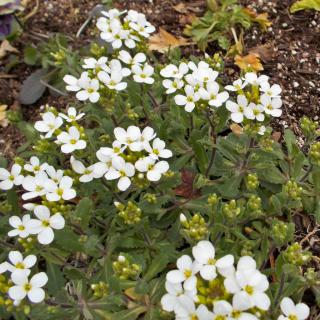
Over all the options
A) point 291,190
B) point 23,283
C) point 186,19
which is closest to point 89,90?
point 23,283

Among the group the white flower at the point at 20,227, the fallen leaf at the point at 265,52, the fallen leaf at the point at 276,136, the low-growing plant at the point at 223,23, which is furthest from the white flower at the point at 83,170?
the fallen leaf at the point at 265,52

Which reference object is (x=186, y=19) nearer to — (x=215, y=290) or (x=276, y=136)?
(x=276, y=136)

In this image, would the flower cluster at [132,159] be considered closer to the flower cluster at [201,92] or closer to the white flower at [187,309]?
the flower cluster at [201,92]

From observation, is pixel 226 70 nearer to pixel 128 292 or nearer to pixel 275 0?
pixel 275 0

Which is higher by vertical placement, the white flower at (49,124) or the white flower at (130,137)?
the white flower at (130,137)

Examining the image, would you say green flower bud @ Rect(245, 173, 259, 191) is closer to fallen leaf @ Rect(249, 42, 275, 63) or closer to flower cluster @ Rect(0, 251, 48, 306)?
flower cluster @ Rect(0, 251, 48, 306)

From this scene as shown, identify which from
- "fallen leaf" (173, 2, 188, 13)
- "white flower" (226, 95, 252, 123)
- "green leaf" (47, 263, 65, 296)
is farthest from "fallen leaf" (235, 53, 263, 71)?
"green leaf" (47, 263, 65, 296)
